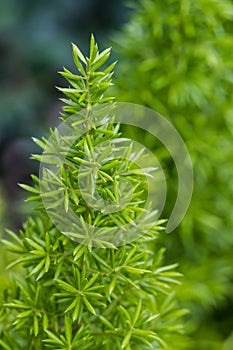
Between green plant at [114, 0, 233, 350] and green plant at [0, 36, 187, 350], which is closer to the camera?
green plant at [0, 36, 187, 350]

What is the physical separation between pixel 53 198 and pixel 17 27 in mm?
1447

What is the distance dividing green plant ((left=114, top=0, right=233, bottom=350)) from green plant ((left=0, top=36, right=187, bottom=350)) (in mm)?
272

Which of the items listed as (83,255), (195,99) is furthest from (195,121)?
(83,255)

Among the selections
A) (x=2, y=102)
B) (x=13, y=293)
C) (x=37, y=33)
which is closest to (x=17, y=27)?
(x=37, y=33)

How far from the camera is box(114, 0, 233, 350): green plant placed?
839mm

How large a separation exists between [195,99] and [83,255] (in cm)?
38

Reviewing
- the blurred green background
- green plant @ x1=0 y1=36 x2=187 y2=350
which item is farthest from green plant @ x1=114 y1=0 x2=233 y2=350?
green plant @ x1=0 y1=36 x2=187 y2=350

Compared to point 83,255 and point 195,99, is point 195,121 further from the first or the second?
point 83,255

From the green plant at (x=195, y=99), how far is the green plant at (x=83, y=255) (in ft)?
0.89

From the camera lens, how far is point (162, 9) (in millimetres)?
844

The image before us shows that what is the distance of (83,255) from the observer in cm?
53

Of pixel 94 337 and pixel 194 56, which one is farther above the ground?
pixel 194 56

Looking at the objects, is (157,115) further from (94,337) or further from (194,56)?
(94,337)

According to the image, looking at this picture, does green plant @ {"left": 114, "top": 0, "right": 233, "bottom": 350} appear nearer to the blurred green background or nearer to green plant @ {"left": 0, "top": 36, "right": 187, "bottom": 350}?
the blurred green background
